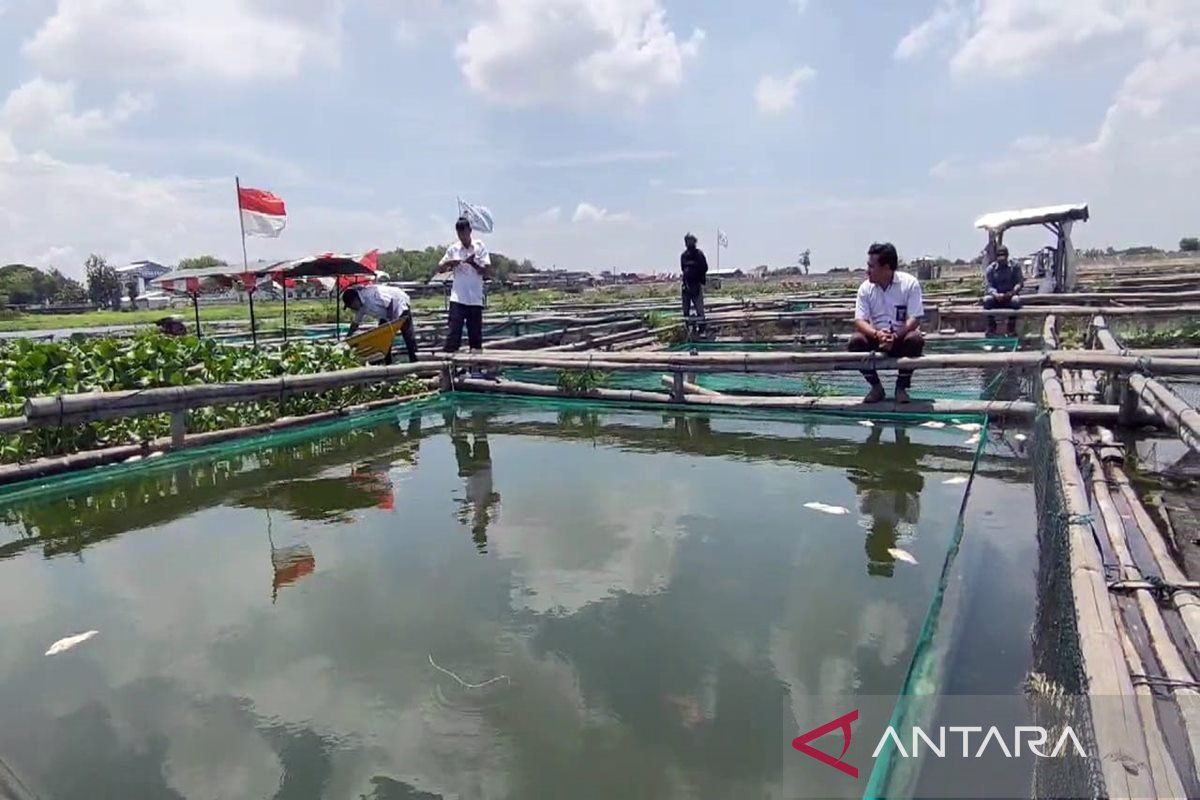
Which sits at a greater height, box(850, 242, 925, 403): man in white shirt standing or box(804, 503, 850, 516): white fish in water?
box(850, 242, 925, 403): man in white shirt standing

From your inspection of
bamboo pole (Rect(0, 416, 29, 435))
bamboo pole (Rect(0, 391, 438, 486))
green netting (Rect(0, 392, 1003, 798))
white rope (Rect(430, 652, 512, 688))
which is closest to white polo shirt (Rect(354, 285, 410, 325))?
green netting (Rect(0, 392, 1003, 798))

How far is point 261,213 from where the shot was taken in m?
10.3

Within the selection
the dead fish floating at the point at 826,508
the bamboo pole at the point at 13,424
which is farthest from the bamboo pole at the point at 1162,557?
the bamboo pole at the point at 13,424

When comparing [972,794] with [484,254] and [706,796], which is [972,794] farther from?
[484,254]

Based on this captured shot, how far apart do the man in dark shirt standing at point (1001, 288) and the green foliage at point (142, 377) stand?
8634 millimetres

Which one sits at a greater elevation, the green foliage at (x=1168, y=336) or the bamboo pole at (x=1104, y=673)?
the green foliage at (x=1168, y=336)

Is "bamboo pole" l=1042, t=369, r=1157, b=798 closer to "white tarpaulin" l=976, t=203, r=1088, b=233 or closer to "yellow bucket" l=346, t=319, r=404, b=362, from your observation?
"yellow bucket" l=346, t=319, r=404, b=362

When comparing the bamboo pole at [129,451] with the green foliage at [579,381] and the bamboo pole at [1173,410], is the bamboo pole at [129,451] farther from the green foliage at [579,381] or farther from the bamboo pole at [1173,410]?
the bamboo pole at [1173,410]

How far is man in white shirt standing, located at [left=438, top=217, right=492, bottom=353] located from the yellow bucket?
0.66 m

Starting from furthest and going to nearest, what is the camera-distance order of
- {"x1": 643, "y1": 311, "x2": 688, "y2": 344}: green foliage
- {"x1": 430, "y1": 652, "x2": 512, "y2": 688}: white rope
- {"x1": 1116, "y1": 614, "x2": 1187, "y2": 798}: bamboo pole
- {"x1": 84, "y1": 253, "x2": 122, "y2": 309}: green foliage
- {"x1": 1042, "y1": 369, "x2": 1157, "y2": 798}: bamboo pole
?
{"x1": 84, "y1": 253, "x2": 122, "y2": 309}: green foliage, {"x1": 643, "y1": 311, "x2": 688, "y2": 344}: green foliage, {"x1": 430, "y1": 652, "x2": 512, "y2": 688}: white rope, {"x1": 1116, "y1": 614, "x2": 1187, "y2": 798}: bamboo pole, {"x1": 1042, "y1": 369, "x2": 1157, "y2": 798}: bamboo pole

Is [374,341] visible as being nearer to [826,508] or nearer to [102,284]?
[826,508]

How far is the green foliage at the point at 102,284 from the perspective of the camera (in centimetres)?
4591

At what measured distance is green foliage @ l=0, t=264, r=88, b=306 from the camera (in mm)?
52156

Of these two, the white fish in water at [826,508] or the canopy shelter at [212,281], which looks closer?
the white fish in water at [826,508]
